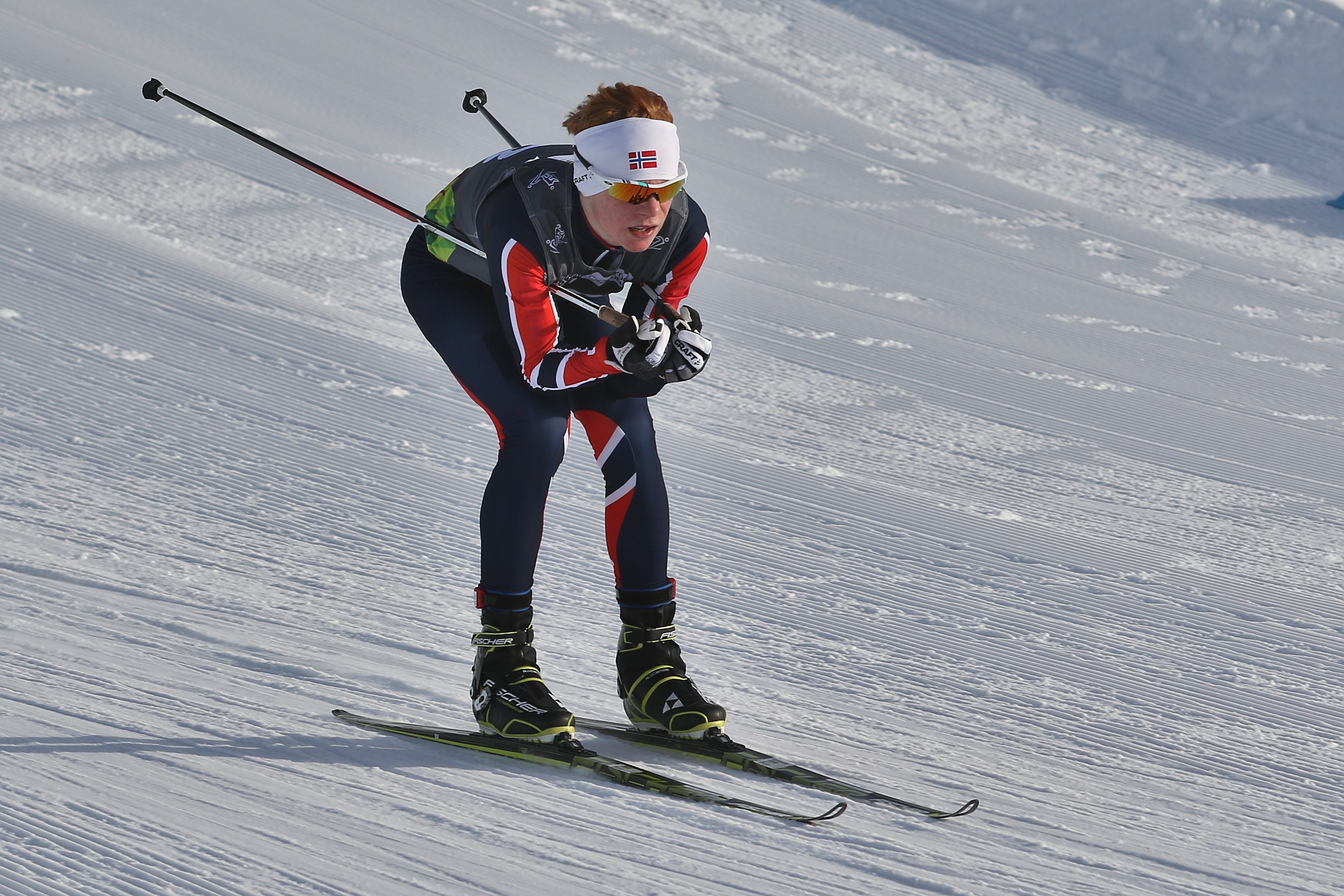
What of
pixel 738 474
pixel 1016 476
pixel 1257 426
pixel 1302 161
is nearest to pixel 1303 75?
pixel 1302 161

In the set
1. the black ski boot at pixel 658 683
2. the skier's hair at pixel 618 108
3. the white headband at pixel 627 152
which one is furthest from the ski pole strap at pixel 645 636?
the skier's hair at pixel 618 108

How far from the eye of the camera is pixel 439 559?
3.31 metres

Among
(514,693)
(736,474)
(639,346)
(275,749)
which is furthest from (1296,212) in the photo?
(275,749)

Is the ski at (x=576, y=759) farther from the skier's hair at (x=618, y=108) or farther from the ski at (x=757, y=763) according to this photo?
the skier's hair at (x=618, y=108)

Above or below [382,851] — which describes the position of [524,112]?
above

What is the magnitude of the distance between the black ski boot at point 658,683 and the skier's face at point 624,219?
0.69 meters

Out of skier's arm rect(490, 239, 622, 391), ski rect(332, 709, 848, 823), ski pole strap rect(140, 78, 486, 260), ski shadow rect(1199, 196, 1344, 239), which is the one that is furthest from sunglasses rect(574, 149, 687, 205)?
ski shadow rect(1199, 196, 1344, 239)

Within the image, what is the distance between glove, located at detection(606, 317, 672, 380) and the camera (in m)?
2.11

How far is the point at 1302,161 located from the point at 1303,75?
741 mm

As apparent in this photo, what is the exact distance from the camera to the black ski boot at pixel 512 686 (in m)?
2.32

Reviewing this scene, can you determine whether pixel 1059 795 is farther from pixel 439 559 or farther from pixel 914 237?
pixel 914 237

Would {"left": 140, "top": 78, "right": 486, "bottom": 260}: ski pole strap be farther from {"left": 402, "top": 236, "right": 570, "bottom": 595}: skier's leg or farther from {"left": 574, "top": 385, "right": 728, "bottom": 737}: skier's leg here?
{"left": 574, "top": 385, "right": 728, "bottom": 737}: skier's leg

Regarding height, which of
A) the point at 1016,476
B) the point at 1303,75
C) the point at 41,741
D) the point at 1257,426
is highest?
the point at 1303,75

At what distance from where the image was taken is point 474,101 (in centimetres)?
325
